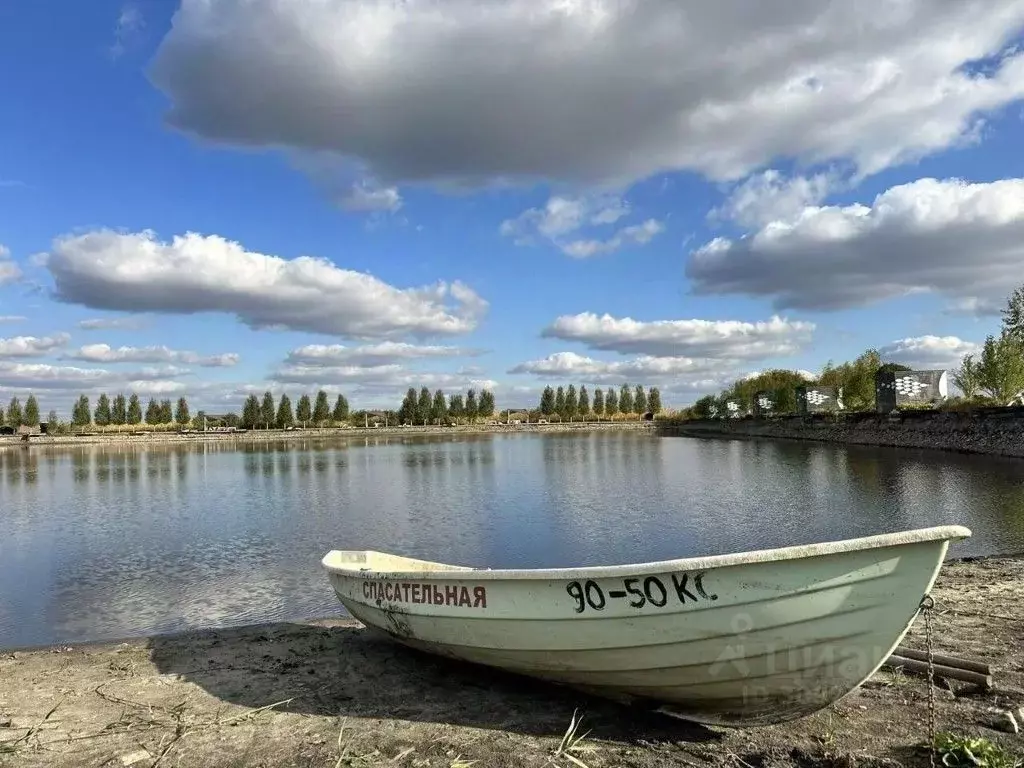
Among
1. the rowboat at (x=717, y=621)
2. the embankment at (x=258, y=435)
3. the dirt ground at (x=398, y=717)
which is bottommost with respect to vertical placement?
the embankment at (x=258, y=435)

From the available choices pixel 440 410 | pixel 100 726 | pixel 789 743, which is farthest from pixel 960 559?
pixel 440 410

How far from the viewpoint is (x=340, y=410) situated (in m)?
176

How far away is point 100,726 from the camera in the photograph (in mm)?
7719

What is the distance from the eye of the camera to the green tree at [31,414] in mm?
152500

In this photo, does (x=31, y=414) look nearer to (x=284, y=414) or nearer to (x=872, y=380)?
(x=284, y=414)

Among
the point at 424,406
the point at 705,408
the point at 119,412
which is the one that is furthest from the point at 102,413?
the point at 705,408

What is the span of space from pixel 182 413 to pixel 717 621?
184 m

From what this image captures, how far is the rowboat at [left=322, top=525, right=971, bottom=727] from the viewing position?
238 inches

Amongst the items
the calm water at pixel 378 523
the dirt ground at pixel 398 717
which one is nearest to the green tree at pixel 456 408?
the calm water at pixel 378 523

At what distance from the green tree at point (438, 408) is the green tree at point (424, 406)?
110 cm

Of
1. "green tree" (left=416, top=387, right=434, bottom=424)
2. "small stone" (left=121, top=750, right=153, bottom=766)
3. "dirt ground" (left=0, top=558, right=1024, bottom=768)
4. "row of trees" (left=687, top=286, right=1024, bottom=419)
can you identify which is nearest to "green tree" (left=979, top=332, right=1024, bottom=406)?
"row of trees" (left=687, top=286, right=1024, bottom=419)

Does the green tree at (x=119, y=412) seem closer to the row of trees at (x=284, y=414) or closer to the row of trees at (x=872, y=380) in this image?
the row of trees at (x=284, y=414)

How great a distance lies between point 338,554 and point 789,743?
7352 mm

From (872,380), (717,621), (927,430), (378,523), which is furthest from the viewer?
(872,380)
